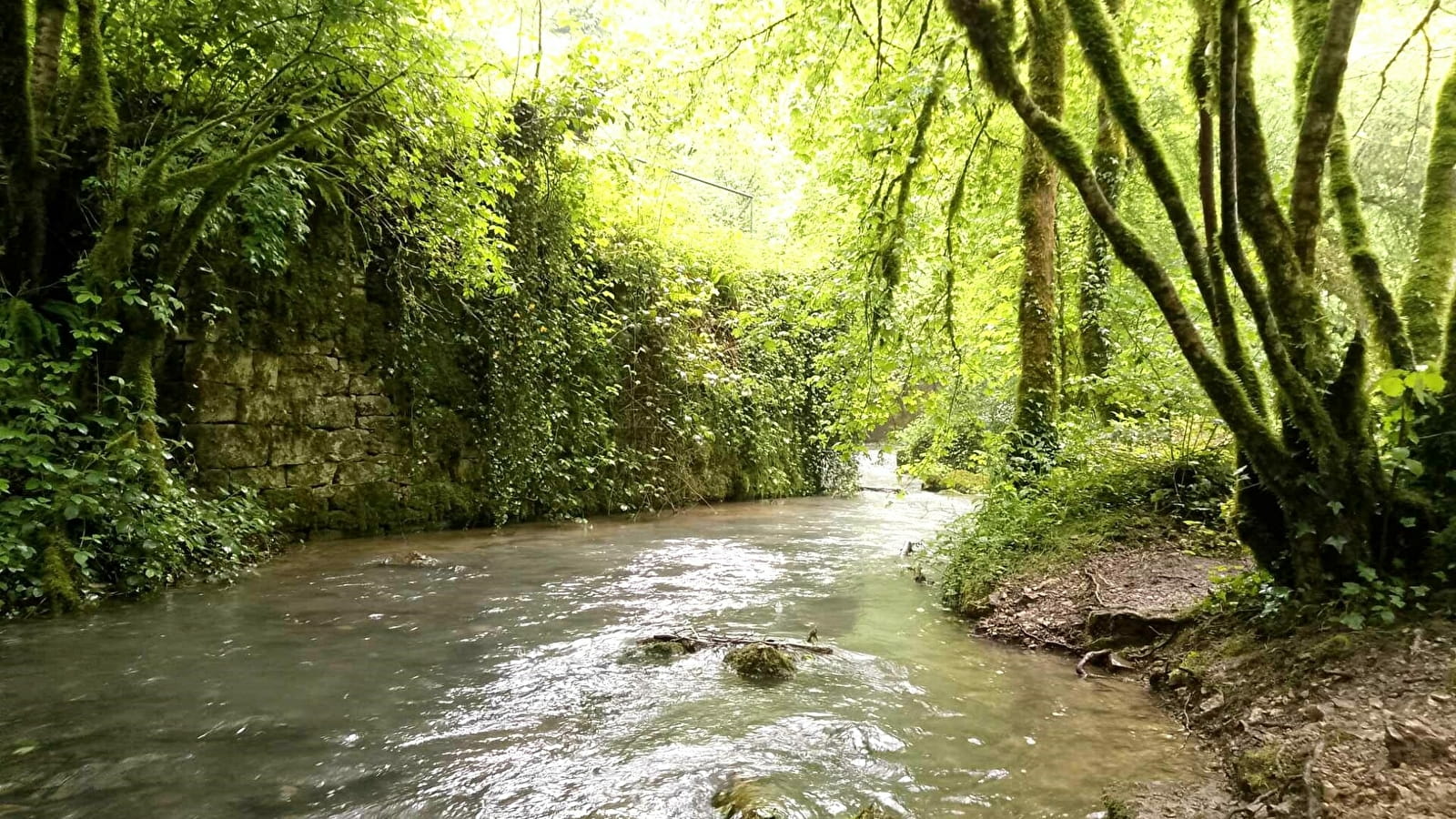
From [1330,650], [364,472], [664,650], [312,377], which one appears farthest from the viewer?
[364,472]

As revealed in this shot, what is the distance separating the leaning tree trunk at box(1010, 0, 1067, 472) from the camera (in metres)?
6.82

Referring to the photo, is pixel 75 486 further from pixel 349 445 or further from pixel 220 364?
pixel 349 445

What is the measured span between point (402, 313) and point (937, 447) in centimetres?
654

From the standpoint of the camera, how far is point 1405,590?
9.85ft

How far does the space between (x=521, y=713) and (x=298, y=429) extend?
572 centimetres

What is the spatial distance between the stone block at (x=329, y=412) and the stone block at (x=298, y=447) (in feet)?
0.36

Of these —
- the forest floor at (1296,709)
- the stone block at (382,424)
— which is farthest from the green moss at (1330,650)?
the stone block at (382,424)

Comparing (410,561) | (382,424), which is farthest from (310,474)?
(410,561)

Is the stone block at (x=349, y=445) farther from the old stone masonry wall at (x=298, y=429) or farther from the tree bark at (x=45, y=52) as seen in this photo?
the tree bark at (x=45, y=52)

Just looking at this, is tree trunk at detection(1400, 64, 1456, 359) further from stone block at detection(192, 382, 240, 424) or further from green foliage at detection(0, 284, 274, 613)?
stone block at detection(192, 382, 240, 424)

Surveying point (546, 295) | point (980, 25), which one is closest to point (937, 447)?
point (980, 25)

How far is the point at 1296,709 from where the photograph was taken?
9.18ft

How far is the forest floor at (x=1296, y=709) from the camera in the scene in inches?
88.1

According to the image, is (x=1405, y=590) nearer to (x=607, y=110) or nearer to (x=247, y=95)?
Result: (x=607, y=110)
